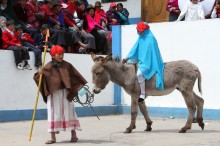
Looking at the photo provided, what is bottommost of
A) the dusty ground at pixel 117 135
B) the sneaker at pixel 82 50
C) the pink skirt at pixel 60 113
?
the dusty ground at pixel 117 135

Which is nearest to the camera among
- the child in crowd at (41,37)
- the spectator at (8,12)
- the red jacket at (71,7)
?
the child in crowd at (41,37)

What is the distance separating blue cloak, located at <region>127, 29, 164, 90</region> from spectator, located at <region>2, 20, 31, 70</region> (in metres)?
3.22

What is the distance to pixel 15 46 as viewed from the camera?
14.3 metres

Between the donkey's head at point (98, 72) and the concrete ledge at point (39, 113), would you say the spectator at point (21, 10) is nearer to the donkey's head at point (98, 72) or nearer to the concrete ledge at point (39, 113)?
the concrete ledge at point (39, 113)

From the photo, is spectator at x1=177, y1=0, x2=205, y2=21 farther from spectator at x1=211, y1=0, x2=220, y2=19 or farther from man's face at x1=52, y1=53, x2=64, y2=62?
man's face at x1=52, y1=53, x2=64, y2=62

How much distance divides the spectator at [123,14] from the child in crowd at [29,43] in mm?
4399

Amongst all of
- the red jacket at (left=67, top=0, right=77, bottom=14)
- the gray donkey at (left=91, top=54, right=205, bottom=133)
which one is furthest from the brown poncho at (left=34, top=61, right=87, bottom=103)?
the red jacket at (left=67, top=0, right=77, bottom=14)

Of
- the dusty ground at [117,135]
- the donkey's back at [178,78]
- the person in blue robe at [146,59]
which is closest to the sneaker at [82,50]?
the dusty ground at [117,135]

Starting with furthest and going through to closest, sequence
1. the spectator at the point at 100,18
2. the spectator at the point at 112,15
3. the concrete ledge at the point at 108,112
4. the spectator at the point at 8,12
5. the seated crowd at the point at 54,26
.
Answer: the spectator at the point at 112,15 → the spectator at the point at 100,18 → the spectator at the point at 8,12 → the seated crowd at the point at 54,26 → the concrete ledge at the point at 108,112

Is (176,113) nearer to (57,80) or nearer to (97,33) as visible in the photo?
(97,33)

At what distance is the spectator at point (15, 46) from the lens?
14.1 meters

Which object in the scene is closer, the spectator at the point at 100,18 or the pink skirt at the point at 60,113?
the pink skirt at the point at 60,113

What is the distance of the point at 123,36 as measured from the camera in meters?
16.5

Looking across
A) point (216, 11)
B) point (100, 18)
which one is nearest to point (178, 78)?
point (216, 11)
